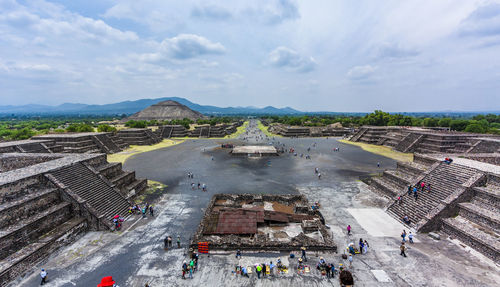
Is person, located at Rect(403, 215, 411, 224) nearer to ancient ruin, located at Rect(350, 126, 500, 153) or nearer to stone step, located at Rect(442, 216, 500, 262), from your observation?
stone step, located at Rect(442, 216, 500, 262)

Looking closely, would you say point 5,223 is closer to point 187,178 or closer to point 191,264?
point 191,264

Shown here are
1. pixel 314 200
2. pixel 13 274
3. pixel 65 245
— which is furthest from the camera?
pixel 314 200

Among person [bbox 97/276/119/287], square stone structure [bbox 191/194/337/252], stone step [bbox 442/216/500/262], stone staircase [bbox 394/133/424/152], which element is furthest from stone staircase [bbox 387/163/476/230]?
stone staircase [bbox 394/133/424/152]

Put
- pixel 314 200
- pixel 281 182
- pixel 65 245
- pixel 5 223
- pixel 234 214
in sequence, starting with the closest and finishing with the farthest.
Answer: pixel 5 223
pixel 65 245
pixel 234 214
pixel 314 200
pixel 281 182

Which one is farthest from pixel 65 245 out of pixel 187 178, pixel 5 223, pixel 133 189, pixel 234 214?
pixel 187 178

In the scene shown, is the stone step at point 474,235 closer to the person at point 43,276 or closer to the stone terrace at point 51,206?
the stone terrace at point 51,206

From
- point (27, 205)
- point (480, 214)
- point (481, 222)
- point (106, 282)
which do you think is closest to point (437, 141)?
point (480, 214)

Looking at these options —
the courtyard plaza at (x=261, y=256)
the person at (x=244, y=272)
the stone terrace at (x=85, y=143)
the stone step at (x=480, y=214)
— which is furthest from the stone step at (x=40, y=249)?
the stone terrace at (x=85, y=143)

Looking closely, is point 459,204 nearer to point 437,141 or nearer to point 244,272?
point 244,272
